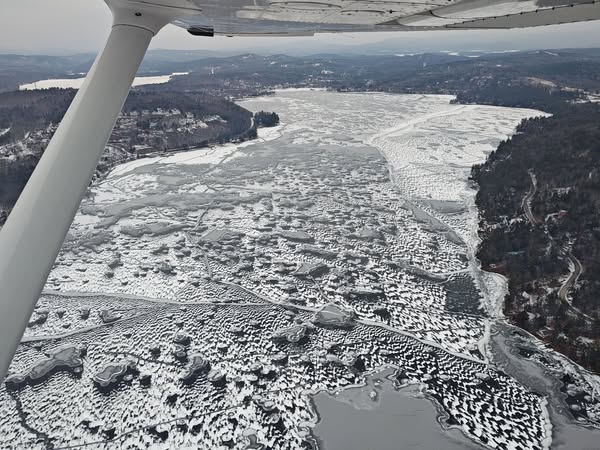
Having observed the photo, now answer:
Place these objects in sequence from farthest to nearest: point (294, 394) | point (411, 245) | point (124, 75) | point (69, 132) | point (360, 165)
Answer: point (360, 165) < point (411, 245) < point (294, 394) < point (124, 75) < point (69, 132)

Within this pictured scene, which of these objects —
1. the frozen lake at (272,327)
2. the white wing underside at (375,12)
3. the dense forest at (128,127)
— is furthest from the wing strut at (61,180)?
the dense forest at (128,127)

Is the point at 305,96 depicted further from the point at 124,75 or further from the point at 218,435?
the point at 124,75

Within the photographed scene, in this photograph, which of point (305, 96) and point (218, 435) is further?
point (305, 96)

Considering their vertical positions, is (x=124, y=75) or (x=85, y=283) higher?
(x=124, y=75)

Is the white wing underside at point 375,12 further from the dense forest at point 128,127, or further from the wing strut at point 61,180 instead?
the dense forest at point 128,127

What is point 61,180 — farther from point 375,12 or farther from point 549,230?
point 549,230

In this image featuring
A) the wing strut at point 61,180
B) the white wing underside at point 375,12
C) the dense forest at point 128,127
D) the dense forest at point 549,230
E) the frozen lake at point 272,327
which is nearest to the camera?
the wing strut at point 61,180

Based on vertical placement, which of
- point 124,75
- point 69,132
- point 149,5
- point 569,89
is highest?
point 149,5

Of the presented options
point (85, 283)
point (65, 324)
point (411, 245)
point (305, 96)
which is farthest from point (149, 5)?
point (305, 96)
